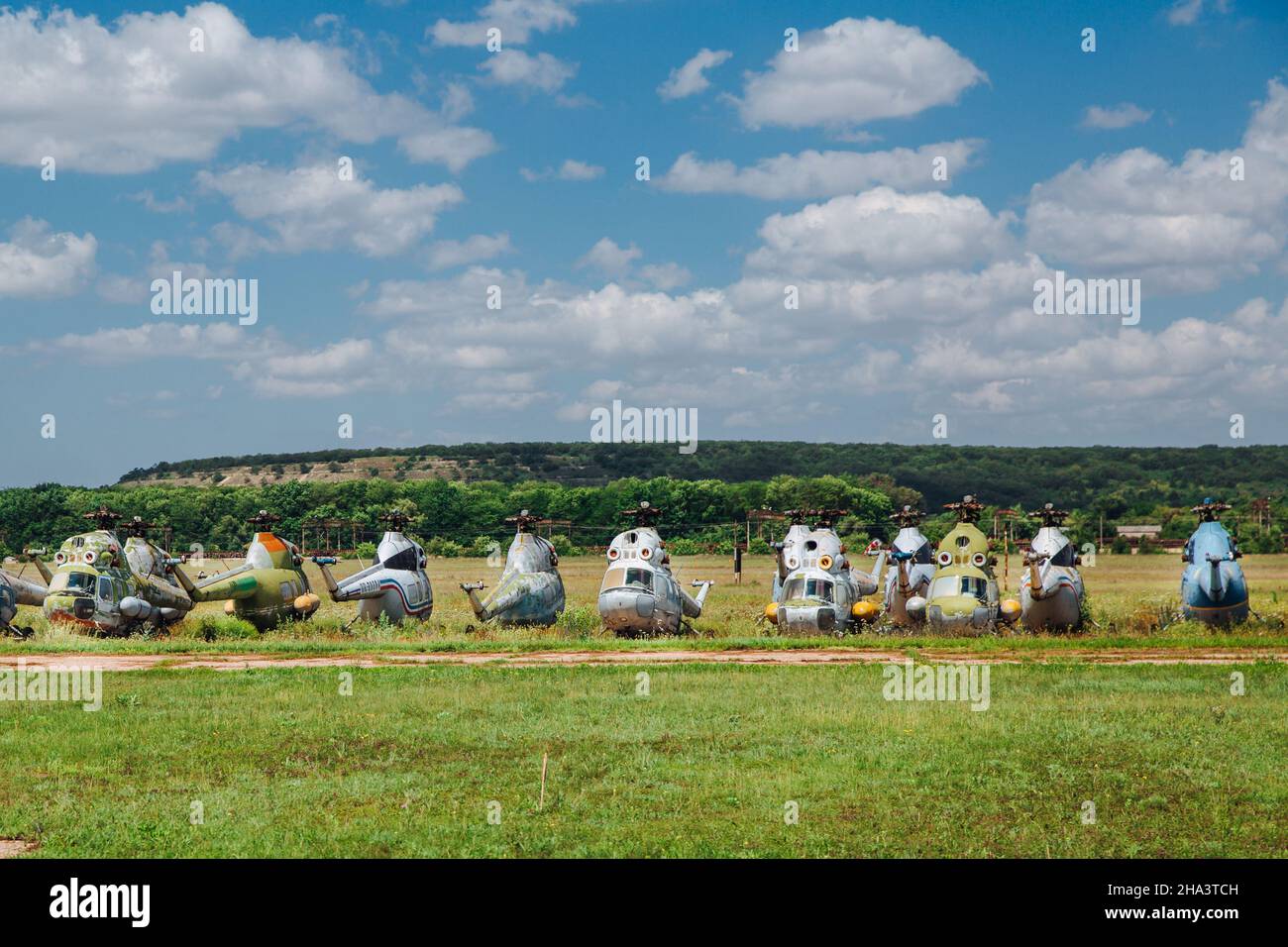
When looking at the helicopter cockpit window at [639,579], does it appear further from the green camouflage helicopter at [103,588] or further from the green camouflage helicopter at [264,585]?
the green camouflage helicopter at [103,588]

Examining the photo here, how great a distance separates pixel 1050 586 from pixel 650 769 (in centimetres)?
1980

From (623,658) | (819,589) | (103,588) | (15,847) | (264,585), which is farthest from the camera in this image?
(264,585)

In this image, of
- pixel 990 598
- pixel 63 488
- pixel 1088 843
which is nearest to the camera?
pixel 1088 843

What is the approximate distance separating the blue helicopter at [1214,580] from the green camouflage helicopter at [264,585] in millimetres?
22424

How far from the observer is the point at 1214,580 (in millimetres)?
33938

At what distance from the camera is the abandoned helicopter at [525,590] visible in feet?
114

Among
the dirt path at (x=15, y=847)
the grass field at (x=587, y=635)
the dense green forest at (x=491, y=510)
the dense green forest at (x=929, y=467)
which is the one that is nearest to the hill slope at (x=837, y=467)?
the dense green forest at (x=929, y=467)

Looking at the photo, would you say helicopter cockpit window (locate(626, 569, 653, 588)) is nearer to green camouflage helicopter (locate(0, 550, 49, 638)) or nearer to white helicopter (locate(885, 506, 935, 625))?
white helicopter (locate(885, 506, 935, 625))

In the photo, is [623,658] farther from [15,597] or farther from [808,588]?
[15,597]

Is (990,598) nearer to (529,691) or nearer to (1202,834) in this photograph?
(529,691)

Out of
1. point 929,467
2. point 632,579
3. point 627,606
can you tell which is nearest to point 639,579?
point 632,579

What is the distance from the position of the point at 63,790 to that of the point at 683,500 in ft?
214
